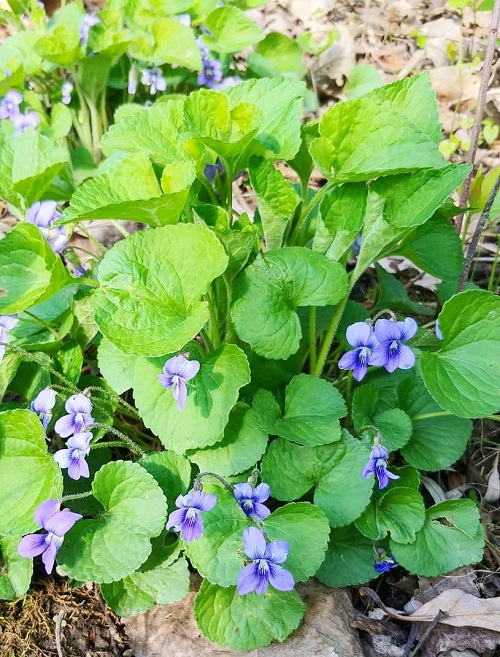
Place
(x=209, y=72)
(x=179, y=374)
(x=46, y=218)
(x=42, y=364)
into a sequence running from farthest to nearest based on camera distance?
(x=209, y=72), (x=46, y=218), (x=42, y=364), (x=179, y=374)

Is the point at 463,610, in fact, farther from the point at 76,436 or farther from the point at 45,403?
the point at 45,403

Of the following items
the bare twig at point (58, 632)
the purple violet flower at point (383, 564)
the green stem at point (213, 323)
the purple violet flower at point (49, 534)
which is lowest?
the bare twig at point (58, 632)

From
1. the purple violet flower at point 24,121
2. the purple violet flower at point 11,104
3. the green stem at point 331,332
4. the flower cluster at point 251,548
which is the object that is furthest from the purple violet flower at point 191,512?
the purple violet flower at point 11,104

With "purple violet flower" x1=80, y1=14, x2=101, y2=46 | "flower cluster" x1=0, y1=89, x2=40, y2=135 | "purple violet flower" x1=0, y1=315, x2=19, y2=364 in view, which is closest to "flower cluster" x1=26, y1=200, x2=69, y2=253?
"purple violet flower" x1=0, y1=315, x2=19, y2=364

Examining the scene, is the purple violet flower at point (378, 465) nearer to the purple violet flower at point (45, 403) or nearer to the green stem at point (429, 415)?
the green stem at point (429, 415)

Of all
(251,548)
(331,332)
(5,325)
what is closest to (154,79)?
(5,325)

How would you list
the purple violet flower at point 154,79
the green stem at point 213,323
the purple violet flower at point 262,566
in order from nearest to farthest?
the purple violet flower at point 262,566 → the green stem at point 213,323 → the purple violet flower at point 154,79

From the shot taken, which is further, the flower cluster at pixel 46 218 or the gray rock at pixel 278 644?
the flower cluster at pixel 46 218
